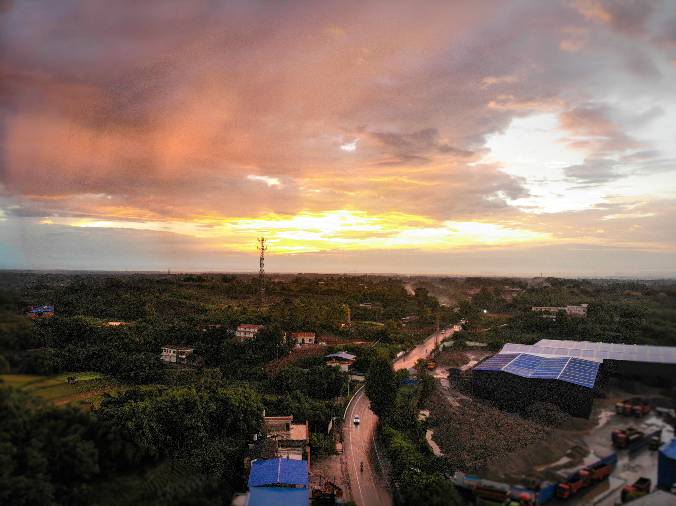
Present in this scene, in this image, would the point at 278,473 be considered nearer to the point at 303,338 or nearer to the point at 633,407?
the point at 633,407

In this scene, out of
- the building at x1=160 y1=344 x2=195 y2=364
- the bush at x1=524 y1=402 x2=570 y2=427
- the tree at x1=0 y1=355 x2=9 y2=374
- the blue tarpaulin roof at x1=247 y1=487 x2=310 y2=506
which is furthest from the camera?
the building at x1=160 y1=344 x2=195 y2=364

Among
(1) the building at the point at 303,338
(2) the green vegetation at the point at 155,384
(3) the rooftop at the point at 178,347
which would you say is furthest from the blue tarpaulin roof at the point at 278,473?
(1) the building at the point at 303,338

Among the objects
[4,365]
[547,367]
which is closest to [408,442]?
[547,367]

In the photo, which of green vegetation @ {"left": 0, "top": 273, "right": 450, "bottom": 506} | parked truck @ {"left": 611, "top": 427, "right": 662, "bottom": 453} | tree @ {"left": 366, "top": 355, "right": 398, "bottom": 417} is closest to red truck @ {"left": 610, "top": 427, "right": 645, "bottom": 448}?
parked truck @ {"left": 611, "top": 427, "right": 662, "bottom": 453}

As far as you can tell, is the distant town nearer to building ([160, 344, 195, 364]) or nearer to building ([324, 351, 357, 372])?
building ([160, 344, 195, 364])

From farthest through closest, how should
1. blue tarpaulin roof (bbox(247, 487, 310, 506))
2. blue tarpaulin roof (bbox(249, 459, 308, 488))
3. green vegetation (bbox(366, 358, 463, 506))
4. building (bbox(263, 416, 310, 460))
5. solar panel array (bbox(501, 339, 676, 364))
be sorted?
building (bbox(263, 416, 310, 460)) → blue tarpaulin roof (bbox(249, 459, 308, 488)) → blue tarpaulin roof (bbox(247, 487, 310, 506)) → green vegetation (bbox(366, 358, 463, 506)) → solar panel array (bbox(501, 339, 676, 364))

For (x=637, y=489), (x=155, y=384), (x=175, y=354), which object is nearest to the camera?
(x=637, y=489)
